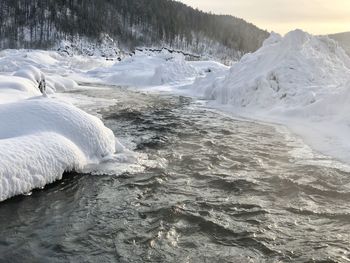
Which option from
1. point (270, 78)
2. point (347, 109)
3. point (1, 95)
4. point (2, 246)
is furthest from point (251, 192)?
point (270, 78)

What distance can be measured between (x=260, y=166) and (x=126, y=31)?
126 m

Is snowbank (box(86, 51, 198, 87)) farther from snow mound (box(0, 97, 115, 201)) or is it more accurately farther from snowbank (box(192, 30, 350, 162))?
snow mound (box(0, 97, 115, 201))

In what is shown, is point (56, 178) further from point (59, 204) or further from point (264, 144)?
point (264, 144)

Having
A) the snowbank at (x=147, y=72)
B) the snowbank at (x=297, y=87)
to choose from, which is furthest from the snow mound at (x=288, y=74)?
the snowbank at (x=147, y=72)

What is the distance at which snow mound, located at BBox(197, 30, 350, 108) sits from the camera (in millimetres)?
20562

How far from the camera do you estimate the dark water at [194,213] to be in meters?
5.97

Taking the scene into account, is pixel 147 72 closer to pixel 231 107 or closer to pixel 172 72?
pixel 172 72

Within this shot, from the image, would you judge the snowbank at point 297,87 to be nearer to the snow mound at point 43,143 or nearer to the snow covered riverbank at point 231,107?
the snow covered riverbank at point 231,107

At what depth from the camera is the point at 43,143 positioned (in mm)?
8797

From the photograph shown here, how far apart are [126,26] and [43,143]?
132m

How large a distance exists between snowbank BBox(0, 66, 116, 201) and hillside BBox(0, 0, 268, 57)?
99.8 m

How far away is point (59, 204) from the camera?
7605 millimetres

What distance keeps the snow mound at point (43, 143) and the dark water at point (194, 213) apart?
30 centimetres

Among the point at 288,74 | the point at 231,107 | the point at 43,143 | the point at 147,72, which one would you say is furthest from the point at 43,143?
the point at 147,72
